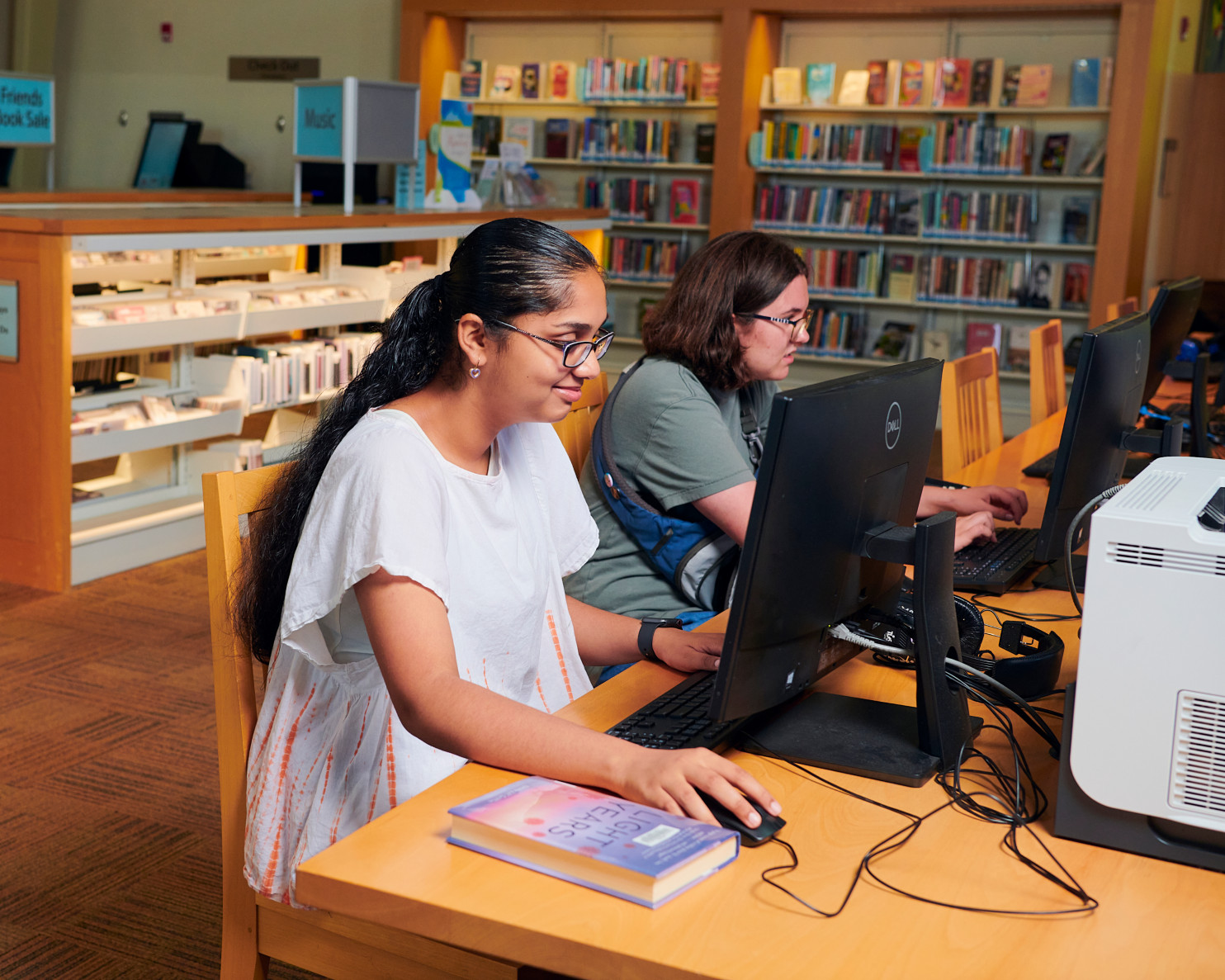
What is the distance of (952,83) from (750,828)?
6290mm

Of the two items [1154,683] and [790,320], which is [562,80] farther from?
[1154,683]

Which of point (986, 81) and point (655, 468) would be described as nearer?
point (655, 468)

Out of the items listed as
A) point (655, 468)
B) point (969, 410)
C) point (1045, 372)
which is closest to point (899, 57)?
point (1045, 372)

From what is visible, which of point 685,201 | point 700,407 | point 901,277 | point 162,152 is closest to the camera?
point 700,407

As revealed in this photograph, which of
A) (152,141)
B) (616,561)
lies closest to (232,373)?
(616,561)

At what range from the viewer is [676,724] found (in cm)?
127

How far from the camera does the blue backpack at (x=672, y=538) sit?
1.93 metres

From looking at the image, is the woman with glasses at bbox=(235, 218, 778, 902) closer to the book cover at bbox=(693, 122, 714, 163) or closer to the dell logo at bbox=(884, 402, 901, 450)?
the dell logo at bbox=(884, 402, 901, 450)

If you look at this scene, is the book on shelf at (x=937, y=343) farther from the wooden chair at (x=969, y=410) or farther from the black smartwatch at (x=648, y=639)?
the black smartwatch at (x=648, y=639)

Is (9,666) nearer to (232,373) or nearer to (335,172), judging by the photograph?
(232,373)

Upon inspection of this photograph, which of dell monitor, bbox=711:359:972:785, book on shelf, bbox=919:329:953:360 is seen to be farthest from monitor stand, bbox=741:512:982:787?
book on shelf, bbox=919:329:953:360

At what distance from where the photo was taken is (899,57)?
6852 millimetres

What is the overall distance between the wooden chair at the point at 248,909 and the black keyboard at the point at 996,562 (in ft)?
3.21

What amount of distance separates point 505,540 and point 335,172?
6.80 meters
